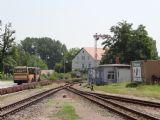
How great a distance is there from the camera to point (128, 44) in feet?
336

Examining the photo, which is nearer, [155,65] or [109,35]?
[155,65]

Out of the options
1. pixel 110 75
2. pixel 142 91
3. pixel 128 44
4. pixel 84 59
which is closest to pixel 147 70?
pixel 142 91

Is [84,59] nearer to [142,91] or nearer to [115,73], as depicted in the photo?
[115,73]

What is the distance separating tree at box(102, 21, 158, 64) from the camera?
10162cm

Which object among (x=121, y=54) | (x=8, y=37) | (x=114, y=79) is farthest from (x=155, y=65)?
(x=8, y=37)

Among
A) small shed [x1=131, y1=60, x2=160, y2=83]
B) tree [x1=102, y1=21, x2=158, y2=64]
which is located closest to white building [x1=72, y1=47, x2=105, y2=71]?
tree [x1=102, y1=21, x2=158, y2=64]

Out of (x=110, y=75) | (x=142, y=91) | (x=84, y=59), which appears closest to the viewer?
(x=142, y=91)

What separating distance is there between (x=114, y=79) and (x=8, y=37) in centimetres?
4939

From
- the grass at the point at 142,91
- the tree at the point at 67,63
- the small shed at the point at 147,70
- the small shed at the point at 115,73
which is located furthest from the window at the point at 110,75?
the tree at the point at 67,63

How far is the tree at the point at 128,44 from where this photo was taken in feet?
333

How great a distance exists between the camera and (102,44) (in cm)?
10912

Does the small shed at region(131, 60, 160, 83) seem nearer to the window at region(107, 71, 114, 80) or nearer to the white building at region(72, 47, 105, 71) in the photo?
the window at region(107, 71, 114, 80)

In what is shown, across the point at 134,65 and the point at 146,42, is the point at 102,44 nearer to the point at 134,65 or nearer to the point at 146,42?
the point at 146,42

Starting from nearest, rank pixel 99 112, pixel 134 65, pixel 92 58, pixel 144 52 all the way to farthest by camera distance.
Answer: pixel 99 112 < pixel 134 65 < pixel 144 52 < pixel 92 58
